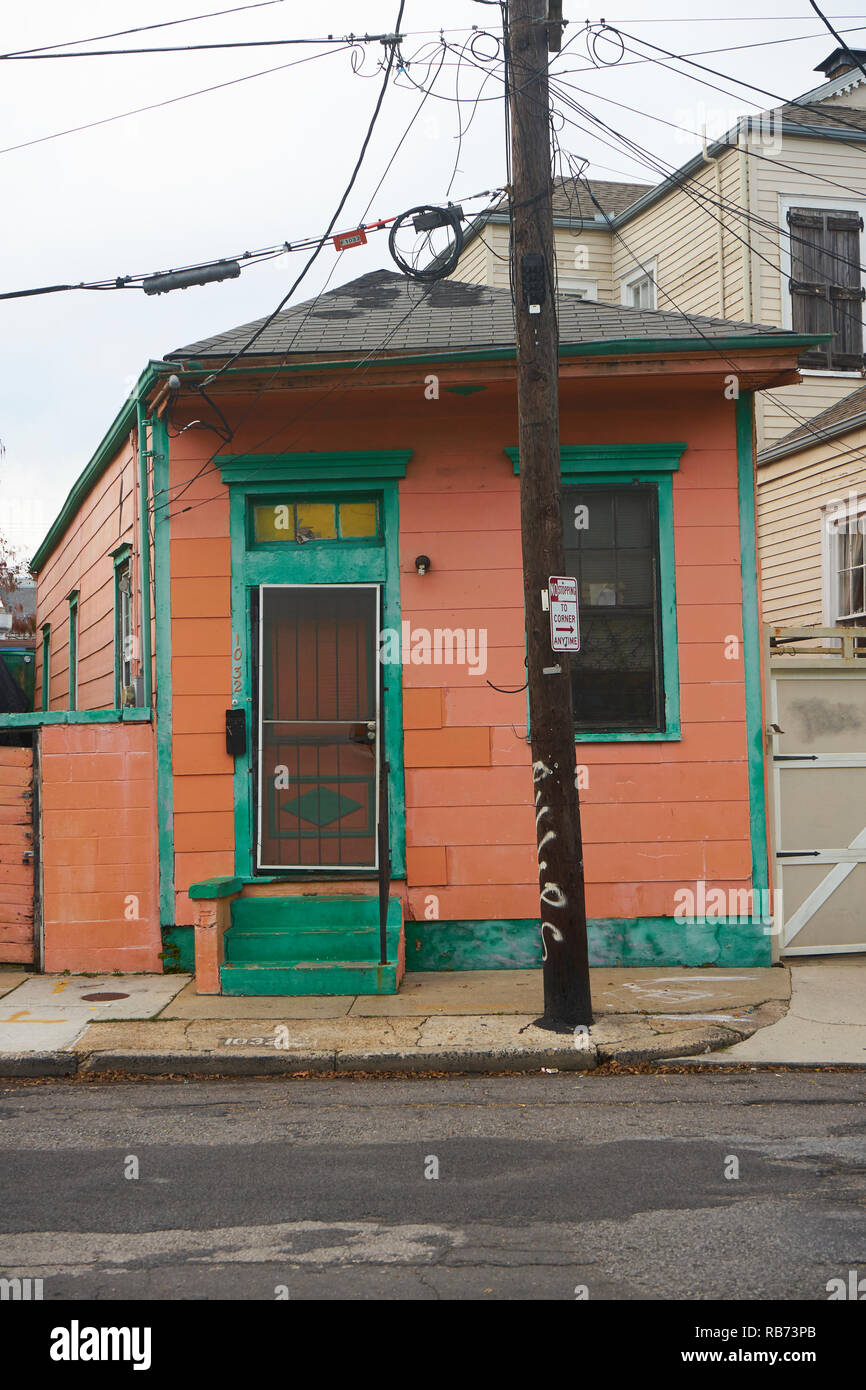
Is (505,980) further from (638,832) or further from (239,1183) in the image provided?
(239,1183)

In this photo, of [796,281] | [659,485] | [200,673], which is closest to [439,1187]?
[200,673]

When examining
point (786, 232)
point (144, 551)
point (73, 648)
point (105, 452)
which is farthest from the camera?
point (73, 648)

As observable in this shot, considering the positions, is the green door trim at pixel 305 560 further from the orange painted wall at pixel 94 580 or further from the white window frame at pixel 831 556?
the white window frame at pixel 831 556

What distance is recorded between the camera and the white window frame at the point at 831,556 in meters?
14.0

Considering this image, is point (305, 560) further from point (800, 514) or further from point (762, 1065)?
point (800, 514)

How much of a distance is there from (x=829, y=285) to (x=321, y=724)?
33.8 feet

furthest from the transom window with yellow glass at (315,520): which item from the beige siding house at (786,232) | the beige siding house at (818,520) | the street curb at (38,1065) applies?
the beige siding house at (786,232)

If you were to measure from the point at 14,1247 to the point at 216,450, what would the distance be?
6600 millimetres

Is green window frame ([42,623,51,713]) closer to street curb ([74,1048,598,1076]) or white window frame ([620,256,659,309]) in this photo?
white window frame ([620,256,659,309])

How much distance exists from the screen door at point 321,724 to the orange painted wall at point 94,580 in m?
1.86

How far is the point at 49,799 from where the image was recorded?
952cm

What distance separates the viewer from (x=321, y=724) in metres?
9.73
